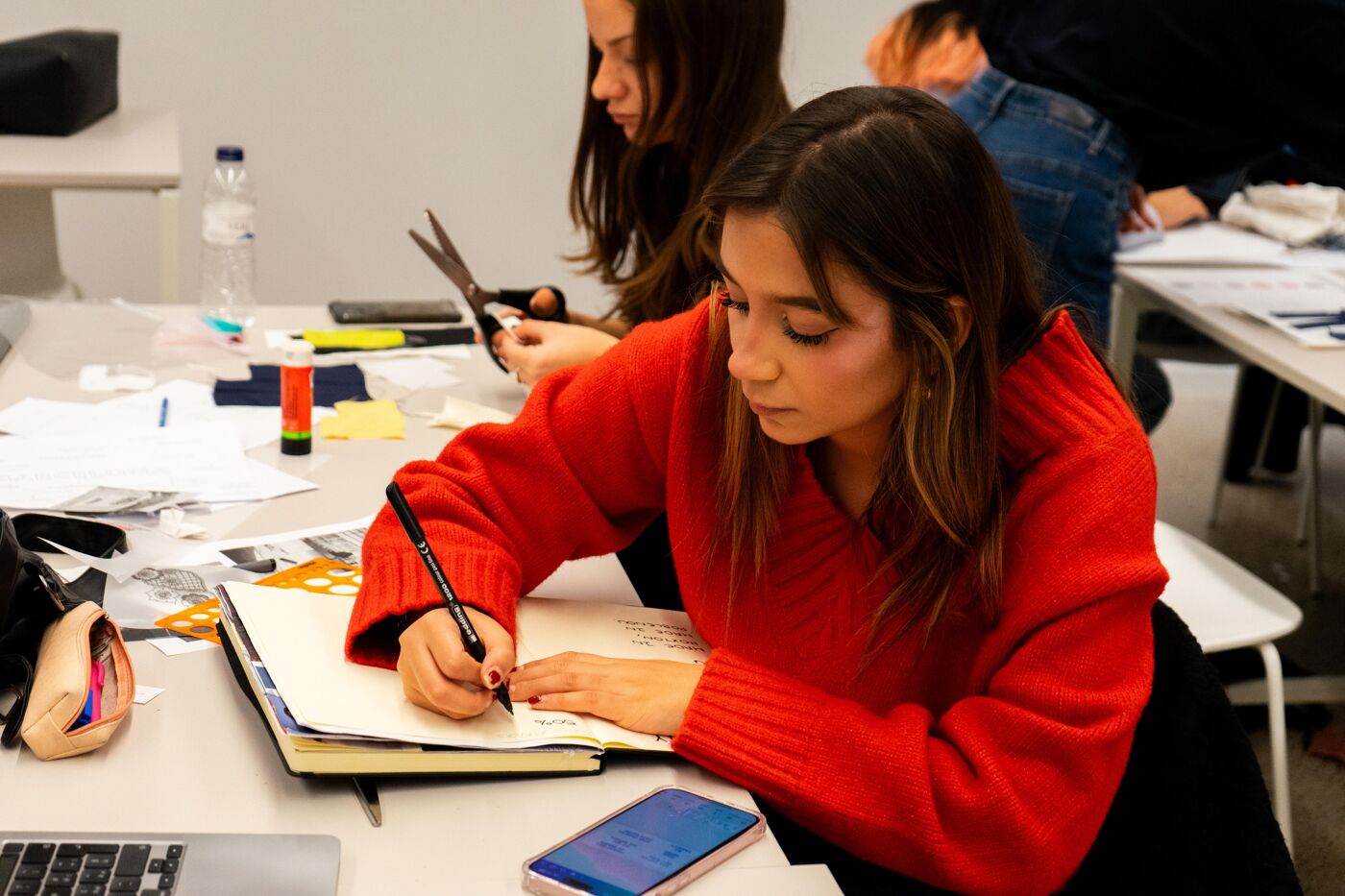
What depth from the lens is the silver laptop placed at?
773 millimetres

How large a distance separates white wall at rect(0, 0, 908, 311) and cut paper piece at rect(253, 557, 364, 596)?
238cm

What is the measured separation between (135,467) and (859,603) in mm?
834

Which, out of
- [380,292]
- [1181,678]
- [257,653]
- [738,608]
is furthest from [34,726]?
[380,292]

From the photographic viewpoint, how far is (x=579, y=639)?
3.75 ft

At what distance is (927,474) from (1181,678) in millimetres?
238

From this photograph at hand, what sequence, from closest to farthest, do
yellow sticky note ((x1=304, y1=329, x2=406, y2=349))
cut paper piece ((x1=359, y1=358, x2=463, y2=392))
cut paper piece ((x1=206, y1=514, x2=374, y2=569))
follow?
cut paper piece ((x1=206, y1=514, x2=374, y2=569)) < cut paper piece ((x1=359, y1=358, x2=463, y2=392)) < yellow sticky note ((x1=304, y1=329, x2=406, y2=349))

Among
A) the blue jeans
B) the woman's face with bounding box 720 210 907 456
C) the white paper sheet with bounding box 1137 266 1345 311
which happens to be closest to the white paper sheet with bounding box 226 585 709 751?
the woman's face with bounding box 720 210 907 456

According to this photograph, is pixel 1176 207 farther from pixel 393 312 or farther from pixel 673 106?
pixel 393 312

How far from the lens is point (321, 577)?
4.05 feet

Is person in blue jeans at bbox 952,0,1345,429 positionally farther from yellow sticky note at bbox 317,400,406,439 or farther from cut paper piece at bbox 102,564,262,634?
cut paper piece at bbox 102,564,262,634

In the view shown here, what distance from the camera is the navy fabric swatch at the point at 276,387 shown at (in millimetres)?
1774

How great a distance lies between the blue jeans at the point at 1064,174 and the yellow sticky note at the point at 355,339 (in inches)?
40.8

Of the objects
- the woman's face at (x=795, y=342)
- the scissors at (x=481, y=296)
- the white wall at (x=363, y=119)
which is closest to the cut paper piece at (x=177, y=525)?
the scissors at (x=481, y=296)

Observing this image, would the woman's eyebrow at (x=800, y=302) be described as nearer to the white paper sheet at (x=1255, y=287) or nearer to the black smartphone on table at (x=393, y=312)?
the black smartphone on table at (x=393, y=312)
